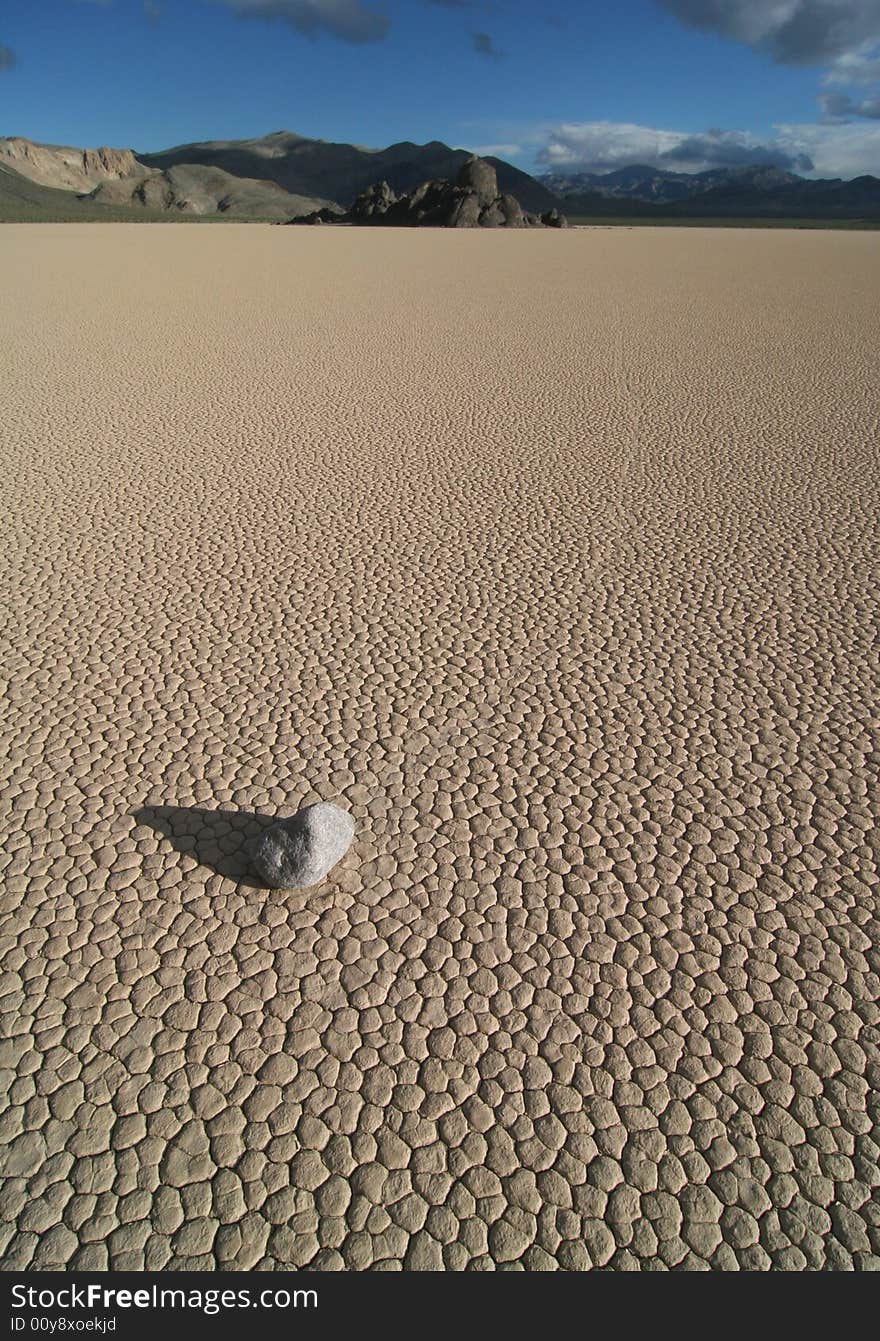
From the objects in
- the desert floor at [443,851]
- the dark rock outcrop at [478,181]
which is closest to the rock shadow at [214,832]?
the desert floor at [443,851]

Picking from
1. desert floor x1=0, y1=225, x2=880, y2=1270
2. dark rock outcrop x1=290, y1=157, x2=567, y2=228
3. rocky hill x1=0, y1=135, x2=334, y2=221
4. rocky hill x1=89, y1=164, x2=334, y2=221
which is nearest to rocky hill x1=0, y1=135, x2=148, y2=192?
rocky hill x1=0, y1=135, x2=334, y2=221

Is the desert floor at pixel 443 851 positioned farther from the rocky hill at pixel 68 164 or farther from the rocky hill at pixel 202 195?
the rocky hill at pixel 68 164

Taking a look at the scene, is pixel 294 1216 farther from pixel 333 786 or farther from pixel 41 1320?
pixel 333 786

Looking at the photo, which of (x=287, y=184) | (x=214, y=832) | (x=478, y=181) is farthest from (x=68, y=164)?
(x=214, y=832)

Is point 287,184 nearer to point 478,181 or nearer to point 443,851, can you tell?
point 478,181

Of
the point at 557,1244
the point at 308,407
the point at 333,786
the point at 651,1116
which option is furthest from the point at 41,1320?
the point at 308,407
